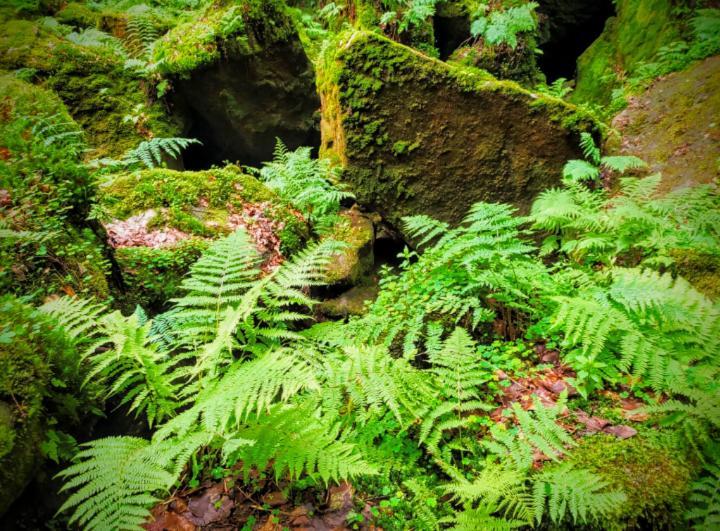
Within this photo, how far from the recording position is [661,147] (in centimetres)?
532

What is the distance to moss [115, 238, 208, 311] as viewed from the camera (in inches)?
133

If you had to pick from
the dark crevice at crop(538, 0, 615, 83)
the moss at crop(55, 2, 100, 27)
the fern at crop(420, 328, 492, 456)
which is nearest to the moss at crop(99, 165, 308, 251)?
the fern at crop(420, 328, 492, 456)

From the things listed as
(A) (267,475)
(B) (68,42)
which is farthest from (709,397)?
(B) (68,42)

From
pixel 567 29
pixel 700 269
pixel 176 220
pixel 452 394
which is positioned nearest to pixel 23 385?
pixel 452 394

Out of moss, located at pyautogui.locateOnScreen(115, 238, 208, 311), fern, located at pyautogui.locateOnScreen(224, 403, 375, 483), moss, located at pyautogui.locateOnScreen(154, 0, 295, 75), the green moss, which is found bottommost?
fern, located at pyautogui.locateOnScreen(224, 403, 375, 483)

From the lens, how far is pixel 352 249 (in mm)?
5512

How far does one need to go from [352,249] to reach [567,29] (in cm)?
1049

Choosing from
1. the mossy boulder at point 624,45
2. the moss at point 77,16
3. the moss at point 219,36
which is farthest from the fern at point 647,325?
the moss at point 77,16

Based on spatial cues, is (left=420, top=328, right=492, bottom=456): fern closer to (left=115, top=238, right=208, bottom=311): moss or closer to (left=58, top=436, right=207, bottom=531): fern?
(left=58, top=436, right=207, bottom=531): fern

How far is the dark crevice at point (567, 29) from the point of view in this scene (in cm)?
992

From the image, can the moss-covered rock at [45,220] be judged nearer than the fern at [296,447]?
No

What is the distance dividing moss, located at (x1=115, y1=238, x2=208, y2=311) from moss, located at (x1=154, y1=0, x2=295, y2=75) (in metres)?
4.41

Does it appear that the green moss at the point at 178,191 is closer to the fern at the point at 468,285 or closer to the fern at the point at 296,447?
the fern at the point at 468,285

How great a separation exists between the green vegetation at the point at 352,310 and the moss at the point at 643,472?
0.01 meters
